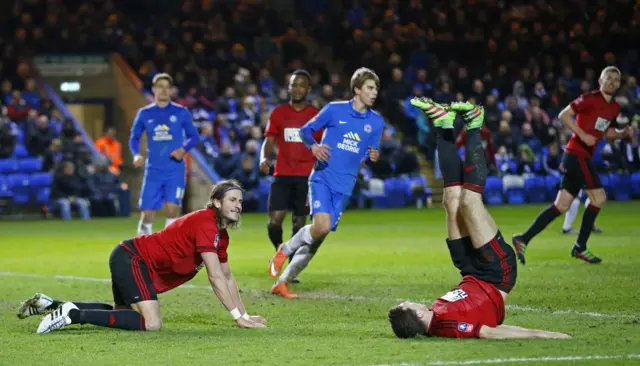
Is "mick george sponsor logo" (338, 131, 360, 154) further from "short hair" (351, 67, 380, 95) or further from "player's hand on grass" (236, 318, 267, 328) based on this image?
"player's hand on grass" (236, 318, 267, 328)

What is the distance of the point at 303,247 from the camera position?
11.6 meters

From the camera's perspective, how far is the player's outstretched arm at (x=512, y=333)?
7.87 m

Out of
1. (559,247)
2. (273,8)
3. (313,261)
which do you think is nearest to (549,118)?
(273,8)

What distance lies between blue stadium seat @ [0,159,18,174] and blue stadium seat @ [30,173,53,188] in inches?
19.3

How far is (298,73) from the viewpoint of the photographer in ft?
42.7

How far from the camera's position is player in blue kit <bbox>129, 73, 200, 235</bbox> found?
1490 cm

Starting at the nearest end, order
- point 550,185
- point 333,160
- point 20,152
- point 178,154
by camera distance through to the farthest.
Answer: point 333,160 < point 178,154 < point 20,152 < point 550,185

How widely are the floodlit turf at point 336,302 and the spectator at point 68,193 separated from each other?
15.6 feet

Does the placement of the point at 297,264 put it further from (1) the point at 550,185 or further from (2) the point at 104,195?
(1) the point at 550,185

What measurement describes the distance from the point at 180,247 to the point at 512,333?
108 inches

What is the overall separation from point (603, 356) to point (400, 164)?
69.2 feet

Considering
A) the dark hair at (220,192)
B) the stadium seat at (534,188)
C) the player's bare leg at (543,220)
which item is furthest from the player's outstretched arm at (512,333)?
the stadium seat at (534,188)

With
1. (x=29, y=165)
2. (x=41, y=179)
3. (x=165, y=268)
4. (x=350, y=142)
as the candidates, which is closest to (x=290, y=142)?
Result: (x=350, y=142)

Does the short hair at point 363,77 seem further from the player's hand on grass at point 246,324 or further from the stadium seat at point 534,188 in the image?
the stadium seat at point 534,188
